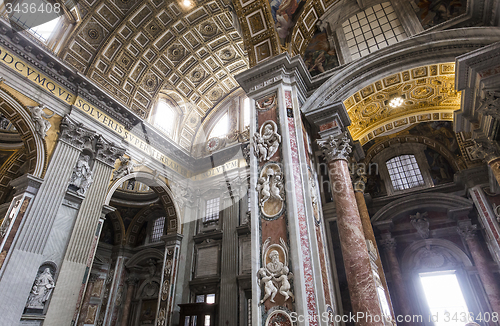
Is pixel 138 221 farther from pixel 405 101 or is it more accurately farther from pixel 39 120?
pixel 405 101

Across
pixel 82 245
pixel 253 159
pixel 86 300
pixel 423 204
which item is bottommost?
pixel 86 300

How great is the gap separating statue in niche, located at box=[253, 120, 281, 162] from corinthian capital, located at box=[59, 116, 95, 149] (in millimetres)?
6635

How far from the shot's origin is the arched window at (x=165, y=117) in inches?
570

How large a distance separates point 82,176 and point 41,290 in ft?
11.6

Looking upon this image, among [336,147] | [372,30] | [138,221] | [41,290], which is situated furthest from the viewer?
[138,221]

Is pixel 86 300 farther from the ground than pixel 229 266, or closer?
closer

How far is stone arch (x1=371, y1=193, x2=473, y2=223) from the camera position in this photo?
34.0 feet

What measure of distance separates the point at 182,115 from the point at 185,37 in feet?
13.1

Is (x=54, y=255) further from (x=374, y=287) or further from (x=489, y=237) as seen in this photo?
(x=489, y=237)

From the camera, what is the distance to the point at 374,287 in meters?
5.26

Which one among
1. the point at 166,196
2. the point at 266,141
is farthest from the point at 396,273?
the point at 166,196

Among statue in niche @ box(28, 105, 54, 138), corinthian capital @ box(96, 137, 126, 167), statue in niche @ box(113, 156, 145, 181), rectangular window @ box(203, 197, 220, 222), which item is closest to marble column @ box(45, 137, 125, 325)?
A: corinthian capital @ box(96, 137, 126, 167)

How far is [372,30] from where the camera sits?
888 centimetres

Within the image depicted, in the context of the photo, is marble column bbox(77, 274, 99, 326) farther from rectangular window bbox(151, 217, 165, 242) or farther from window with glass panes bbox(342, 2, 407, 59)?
window with glass panes bbox(342, 2, 407, 59)
